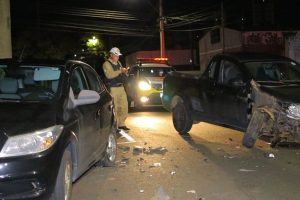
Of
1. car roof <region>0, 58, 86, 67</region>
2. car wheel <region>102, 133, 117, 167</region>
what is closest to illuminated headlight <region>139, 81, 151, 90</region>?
car wheel <region>102, 133, 117, 167</region>

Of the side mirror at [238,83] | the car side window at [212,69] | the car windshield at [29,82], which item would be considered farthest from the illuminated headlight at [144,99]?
the car windshield at [29,82]

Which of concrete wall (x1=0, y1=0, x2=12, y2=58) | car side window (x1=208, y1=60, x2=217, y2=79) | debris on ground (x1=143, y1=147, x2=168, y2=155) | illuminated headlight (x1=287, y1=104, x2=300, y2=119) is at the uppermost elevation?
concrete wall (x1=0, y1=0, x2=12, y2=58)

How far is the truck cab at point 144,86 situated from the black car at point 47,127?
884 cm

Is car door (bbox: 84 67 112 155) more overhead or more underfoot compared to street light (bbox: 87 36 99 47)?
more underfoot

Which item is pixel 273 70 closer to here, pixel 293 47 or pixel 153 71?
pixel 153 71

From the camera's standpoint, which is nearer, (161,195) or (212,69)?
(161,195)

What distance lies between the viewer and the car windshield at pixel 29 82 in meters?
5.72

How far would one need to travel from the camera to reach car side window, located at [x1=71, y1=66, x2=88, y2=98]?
629 cm

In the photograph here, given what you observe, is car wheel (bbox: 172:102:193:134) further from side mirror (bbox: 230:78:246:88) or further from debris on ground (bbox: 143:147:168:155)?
side mirror (bbox: 230:78:246:88)

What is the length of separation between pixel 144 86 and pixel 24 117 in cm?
1160

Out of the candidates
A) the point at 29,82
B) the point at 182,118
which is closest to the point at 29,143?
the point at 29,82

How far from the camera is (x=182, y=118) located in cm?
1122

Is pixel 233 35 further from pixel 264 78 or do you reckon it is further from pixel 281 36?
pixel 264 78

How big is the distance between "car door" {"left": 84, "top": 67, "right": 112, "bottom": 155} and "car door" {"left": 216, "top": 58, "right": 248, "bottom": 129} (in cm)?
247
